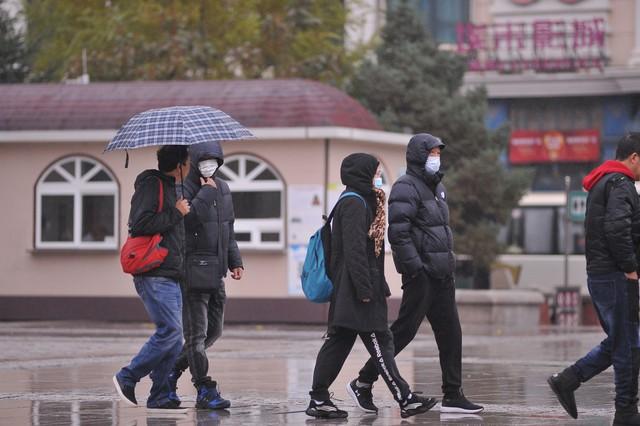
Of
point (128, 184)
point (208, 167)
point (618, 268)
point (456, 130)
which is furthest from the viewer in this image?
point (456, 130)

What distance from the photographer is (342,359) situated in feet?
35.6

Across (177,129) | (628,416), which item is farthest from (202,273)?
(628,416)

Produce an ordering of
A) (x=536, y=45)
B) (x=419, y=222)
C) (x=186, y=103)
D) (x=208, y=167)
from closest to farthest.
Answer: (x=419, y=222) → (x=208, y=167) → (x=186, y=103) → (x=536, y=45)

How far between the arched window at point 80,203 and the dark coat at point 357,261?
1465 cm

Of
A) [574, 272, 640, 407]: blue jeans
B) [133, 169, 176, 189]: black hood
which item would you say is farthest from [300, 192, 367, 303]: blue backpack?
[574, 272, 640, 407]: blue jeans

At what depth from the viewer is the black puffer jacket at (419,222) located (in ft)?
35.9

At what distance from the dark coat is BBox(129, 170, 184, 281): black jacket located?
41.3 inches

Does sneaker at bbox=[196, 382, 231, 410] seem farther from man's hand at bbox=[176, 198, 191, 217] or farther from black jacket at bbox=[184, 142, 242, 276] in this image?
Answer: man's hand at bbox=[176, 198, 191, 217]

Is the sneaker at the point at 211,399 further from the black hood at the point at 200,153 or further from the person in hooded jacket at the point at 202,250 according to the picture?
the black hood at the point at 200,153

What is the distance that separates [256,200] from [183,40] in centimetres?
877

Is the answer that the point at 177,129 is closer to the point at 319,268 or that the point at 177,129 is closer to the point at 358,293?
the point at 319,268

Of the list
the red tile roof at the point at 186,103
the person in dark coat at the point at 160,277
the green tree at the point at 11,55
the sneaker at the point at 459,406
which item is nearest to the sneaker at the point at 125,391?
the person in dark coat at the point at 160,277

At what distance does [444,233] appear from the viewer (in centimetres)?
1112

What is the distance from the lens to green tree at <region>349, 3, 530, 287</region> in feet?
110
